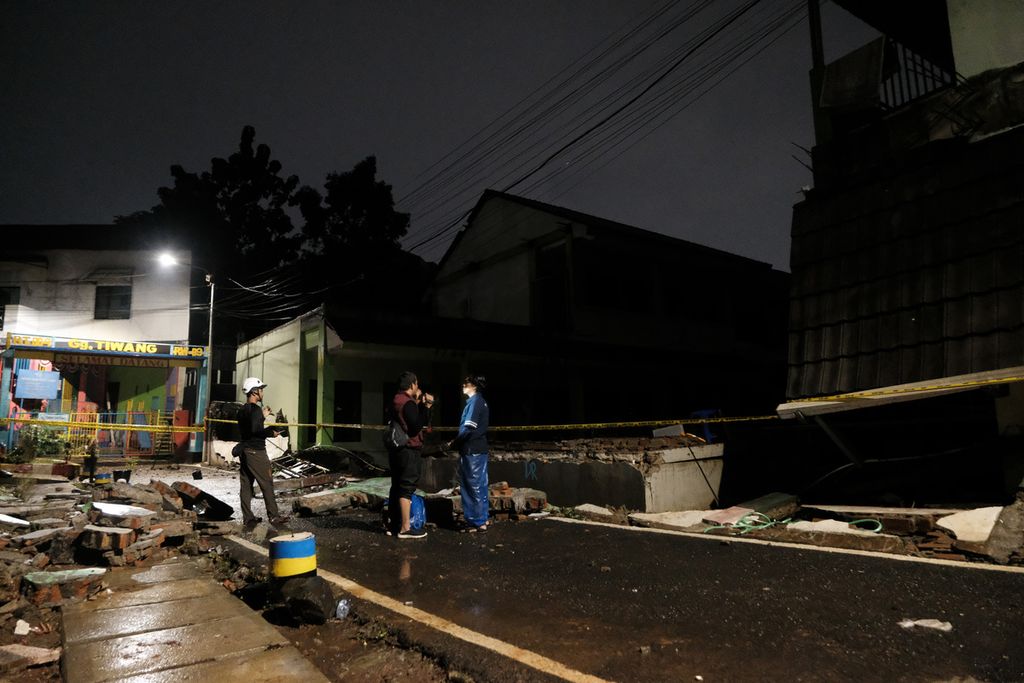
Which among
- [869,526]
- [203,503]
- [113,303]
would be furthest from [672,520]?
[113,303]

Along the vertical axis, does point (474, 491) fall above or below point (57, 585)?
above

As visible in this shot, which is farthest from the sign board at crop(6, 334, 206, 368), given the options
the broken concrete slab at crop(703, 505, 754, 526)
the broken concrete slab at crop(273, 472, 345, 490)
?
the broken concrete slab at crop(703, 505, 754, 526)

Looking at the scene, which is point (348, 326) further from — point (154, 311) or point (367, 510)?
point (154, 311)

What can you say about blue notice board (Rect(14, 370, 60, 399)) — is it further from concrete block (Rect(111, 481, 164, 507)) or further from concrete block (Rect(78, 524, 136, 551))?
concrete block (Rect(78, 524, 136, 551))

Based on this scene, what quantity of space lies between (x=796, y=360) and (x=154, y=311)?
26.6 m

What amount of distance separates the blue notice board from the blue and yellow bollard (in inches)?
876

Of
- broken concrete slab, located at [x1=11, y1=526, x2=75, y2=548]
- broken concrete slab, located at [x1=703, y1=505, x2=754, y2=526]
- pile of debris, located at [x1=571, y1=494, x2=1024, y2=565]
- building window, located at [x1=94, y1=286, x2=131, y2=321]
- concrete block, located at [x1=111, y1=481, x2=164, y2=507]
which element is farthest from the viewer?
building window, located at [x1=94, y1=286, x2=131, y2=321]

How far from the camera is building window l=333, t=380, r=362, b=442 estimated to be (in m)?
17.1

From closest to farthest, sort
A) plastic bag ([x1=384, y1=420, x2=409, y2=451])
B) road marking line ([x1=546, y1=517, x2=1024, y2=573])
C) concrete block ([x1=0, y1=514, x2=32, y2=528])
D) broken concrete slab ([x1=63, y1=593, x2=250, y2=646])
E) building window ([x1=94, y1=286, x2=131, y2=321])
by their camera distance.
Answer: broken concrete slab ([x1=63, y1=593, x2=250, y2=646])
road marking line ([x1=546, y1=517, x2=1024, y2=573])
concrete block ([x1=0, y1=514, x2=32, y2=528])
plastic bag ([x1=384, y1=420, x2=409, y2=451])
building window ([x1=94, y1=286, x2=131, y2=321])

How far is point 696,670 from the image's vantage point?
3062 mm

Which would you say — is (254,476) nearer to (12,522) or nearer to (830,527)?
(12,522)

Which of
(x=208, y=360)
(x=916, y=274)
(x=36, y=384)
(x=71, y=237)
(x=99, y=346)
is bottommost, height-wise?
(x=36, y=384)

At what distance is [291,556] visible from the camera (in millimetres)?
4059

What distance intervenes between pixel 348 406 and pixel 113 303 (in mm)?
15160
